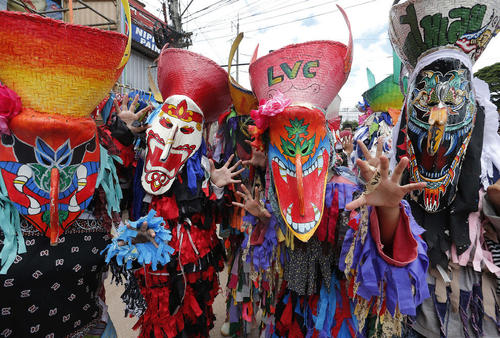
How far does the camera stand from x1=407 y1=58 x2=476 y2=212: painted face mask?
4.53ft

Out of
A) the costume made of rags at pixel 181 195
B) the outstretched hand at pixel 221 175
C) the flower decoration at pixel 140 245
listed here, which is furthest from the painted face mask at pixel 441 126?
the flower decoration at pixel 140 245

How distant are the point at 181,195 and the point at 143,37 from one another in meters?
10.7

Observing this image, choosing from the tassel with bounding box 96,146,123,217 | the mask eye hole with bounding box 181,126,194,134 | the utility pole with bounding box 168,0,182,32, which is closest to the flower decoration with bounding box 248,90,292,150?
the mask eye hole with bounding box 181,126,194,134

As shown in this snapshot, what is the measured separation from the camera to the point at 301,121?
146 centimetres

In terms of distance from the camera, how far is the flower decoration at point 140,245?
4.75 ft

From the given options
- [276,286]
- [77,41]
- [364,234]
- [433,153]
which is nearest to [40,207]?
[77,41]

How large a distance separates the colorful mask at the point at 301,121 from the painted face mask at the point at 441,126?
0.44m

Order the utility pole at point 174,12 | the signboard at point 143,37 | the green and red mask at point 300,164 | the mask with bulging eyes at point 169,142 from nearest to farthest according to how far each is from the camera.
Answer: the green and red mask at point 300,164 < the mask with bulging eyes at point 169,142 < the utility pole at point 174,12 < the signboard at point 143,37

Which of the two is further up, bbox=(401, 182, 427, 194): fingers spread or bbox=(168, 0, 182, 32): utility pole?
bbox=(168, 0, 182, 32): utility pole

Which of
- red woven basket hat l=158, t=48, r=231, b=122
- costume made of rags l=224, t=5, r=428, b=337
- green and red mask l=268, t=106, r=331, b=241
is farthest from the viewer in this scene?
red woven basket hat l=158, t=48, r=231, b=122

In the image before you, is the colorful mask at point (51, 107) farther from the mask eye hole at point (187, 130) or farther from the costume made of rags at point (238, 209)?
the costume made of rags at point (238, 209)

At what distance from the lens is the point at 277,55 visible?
61.7 inches

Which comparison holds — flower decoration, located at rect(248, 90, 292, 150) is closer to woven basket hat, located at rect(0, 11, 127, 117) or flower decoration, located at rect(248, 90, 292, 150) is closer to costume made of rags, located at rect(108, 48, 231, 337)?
costume made of rags, located at rect(108, 48, 231, 337)

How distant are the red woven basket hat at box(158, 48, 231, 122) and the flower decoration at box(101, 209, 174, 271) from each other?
0.93 m
